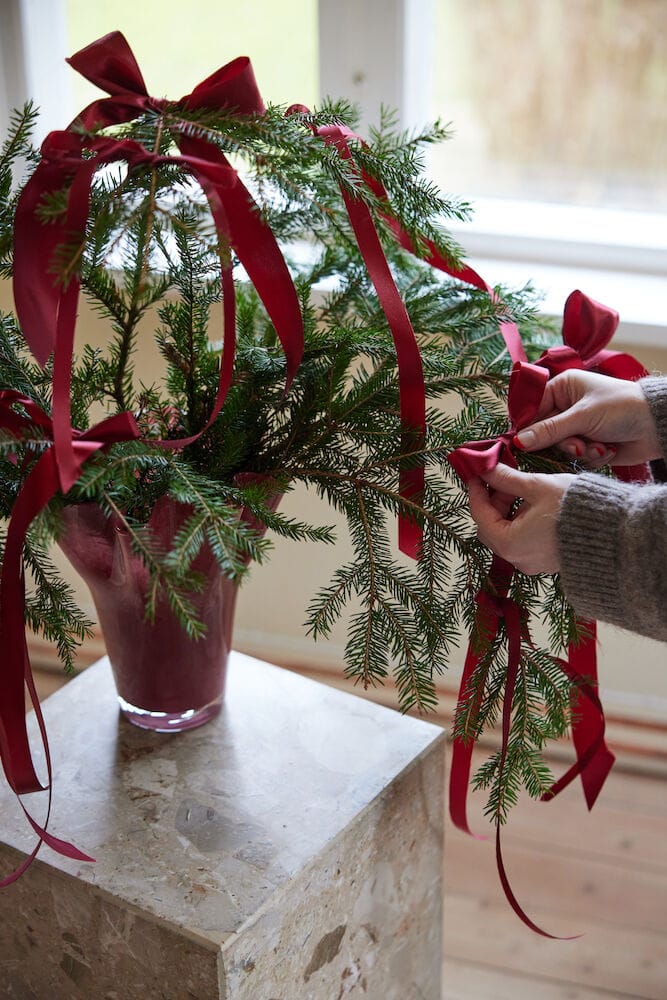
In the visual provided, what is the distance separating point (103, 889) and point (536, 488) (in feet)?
1.57

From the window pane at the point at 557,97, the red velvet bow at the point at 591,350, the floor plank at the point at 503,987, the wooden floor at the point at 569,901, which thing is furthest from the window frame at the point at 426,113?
the floor plank at the point at 503,987

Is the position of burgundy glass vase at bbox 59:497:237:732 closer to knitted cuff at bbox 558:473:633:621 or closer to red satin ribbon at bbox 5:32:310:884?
red satin ribbon at bbox 5:32:310:884

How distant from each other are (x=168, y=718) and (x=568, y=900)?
707 mm

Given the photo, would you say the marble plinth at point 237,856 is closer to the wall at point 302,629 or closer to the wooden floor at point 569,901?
the wooden floor at point 569,901

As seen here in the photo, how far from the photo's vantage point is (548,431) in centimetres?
82

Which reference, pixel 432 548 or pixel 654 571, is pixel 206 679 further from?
pixel 654 571

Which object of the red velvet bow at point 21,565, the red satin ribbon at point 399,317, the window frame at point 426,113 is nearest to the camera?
the red velvet bow at point 21,565

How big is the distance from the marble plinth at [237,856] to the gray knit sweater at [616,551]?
0.28 m

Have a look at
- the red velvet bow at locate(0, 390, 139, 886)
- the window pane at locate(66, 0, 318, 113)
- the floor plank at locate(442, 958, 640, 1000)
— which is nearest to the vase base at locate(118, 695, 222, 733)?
the red velvet bow at locate(0, 390, 139, 886)

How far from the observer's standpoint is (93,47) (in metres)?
0.72

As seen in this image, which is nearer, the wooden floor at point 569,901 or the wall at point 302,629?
the wooden floor at point 569,901

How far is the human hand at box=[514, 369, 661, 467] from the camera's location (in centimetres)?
82

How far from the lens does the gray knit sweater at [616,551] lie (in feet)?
2.48

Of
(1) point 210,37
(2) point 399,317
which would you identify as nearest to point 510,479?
(2) point 399,317
